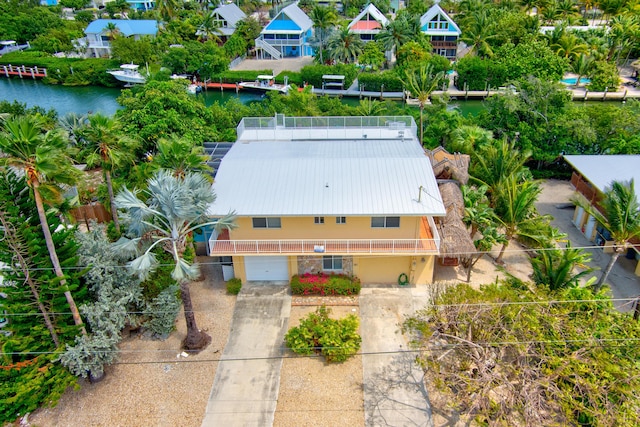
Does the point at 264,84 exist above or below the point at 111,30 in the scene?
below

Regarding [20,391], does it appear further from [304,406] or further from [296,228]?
[296,228]

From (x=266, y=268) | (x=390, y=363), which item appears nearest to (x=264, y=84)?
(x=266, y=268)

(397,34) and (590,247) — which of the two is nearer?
(590,247)

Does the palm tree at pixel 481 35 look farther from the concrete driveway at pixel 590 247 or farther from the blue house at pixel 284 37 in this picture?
the concrete driveway at pixel 590 247

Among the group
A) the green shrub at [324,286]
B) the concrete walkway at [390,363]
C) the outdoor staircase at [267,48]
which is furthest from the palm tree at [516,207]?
the outdoor staircase at [267,48]

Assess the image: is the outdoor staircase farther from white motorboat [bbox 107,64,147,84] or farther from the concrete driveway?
the concrete driveway

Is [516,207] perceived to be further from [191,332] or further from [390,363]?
[191,332]
